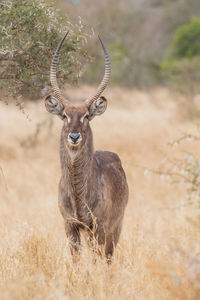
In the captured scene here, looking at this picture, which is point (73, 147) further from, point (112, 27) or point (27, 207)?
point (112, 27)

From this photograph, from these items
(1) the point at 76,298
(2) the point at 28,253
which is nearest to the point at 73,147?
(2) the point at 28,253

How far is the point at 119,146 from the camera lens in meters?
14.6

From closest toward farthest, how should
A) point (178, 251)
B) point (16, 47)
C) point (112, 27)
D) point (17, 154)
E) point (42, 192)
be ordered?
point (178, 251), point (16, 47), point (42, 192), point (17, 154), point (112, 27)

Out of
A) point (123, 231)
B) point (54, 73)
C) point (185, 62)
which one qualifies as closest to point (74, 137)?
point (54, 73)

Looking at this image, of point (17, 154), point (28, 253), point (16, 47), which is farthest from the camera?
point (17, 154)

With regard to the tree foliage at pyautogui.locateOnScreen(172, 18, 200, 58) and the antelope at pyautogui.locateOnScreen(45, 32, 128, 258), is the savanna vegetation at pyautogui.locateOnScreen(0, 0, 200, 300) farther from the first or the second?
the tree foliage at pyautogui.locateOnScreen(172, 18, 200, 58)

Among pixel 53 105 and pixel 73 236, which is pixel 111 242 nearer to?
pixel 73 236

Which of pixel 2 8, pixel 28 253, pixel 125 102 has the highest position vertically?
pixel 2 8

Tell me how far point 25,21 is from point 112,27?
26.4m

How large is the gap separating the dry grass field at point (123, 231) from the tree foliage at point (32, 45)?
1.10 m

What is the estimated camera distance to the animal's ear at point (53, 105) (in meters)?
5.43

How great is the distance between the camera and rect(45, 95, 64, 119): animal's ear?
543 cm

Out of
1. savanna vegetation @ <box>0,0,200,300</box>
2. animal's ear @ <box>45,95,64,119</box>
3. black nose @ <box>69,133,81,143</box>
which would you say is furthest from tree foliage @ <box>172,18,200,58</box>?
black nose @ <box>69,133,81,143</box>

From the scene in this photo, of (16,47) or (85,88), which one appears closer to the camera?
(16,47)
